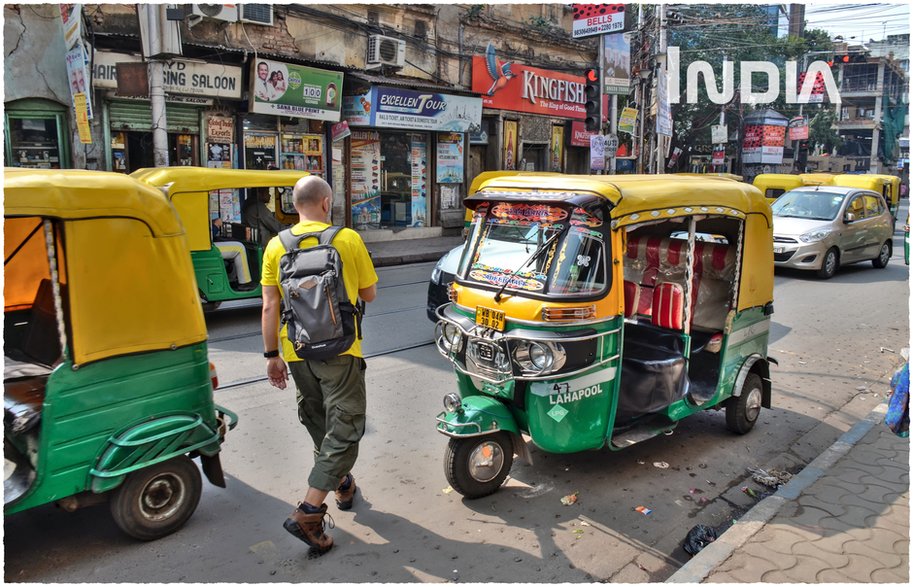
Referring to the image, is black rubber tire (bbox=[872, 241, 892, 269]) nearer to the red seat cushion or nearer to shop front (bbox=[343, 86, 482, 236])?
shop front (bbox=[343, 86, 482, 236])

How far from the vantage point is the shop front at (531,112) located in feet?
71.8

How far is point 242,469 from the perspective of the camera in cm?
491

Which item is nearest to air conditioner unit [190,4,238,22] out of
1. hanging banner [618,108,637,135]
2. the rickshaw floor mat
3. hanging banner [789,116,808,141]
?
hanging banner [618,108,637,135]

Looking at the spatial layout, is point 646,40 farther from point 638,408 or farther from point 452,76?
point 638,408

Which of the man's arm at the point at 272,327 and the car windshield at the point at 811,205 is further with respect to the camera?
the car windshield at the point at 811,205

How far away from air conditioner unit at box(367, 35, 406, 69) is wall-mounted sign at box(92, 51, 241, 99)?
4.28 metres

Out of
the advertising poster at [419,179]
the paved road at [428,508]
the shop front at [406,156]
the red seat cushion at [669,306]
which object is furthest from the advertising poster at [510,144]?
the red seat cushion at [669,306]

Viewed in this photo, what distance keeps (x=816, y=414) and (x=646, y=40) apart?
16497 mm

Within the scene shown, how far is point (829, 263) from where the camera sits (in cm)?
1404

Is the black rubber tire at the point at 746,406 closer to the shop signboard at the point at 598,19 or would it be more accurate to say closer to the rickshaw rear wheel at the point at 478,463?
the rickshaw rear wheel at the point at 478,463

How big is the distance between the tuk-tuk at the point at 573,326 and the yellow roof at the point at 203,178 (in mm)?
5118

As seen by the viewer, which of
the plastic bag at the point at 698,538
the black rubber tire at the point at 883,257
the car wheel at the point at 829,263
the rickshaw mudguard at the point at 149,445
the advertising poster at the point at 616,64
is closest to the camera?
the rickshaw mudguard at the point at 149,445

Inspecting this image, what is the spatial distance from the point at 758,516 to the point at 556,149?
72.8 feet

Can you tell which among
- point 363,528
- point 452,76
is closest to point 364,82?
point 452,76
